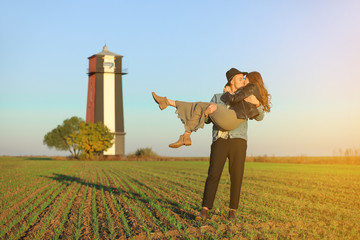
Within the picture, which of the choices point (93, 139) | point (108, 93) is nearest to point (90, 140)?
point (93, 139)

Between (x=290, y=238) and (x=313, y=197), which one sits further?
(x=313, y=197)

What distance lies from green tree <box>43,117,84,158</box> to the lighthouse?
493 inches

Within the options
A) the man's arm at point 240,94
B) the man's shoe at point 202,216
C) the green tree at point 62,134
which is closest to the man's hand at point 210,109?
the man's arm at point 240,94

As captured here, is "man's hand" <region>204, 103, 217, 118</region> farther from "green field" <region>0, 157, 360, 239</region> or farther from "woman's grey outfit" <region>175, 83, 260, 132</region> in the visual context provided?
"green field" <region>0, 157, 360, 239</region>

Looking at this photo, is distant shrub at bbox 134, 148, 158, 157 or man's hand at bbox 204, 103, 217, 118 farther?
distant shrub at bbox 134, 148, 158, 157

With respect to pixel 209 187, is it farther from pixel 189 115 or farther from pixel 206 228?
pixel 189 115

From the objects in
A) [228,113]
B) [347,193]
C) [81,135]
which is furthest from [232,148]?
[81,135]

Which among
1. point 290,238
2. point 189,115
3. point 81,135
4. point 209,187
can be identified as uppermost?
point 81,135

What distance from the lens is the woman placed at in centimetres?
621

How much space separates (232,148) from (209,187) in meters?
0.68

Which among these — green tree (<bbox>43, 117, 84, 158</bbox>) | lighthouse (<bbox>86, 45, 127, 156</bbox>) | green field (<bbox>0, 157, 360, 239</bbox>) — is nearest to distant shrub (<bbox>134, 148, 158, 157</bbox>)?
lighthouse (<bbox>86, 45, 127, 156</bbox>)

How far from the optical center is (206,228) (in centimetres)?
595

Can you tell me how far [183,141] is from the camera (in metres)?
6.12

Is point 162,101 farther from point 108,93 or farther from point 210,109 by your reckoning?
point 108,93
